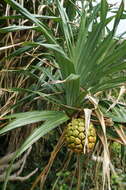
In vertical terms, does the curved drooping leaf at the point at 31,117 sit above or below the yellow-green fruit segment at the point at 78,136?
above

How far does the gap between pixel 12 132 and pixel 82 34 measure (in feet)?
2.35

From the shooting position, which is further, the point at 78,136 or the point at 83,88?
the point at 83,88

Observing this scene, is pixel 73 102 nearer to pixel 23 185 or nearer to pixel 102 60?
pixel 102 60

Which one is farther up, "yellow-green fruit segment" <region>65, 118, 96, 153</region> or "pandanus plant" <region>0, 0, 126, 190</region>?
"pandanus plant" <region>0, 0, 126, 190</region>

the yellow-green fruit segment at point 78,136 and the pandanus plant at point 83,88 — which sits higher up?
the pandanus plant at point 83,88

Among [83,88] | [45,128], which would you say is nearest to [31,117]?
[45,128]

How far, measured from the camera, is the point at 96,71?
3.50 feet

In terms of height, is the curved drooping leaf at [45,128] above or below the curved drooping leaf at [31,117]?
below

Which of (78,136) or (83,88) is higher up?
(83,88)

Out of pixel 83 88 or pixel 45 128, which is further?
pixel 83 88

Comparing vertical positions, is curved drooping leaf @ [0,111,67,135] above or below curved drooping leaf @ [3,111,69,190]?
A: above

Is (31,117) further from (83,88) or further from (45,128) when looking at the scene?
Answer: (83,88)

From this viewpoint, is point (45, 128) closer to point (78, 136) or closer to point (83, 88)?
point (78, 136)

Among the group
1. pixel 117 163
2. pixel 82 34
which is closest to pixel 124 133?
pixel 82 34
